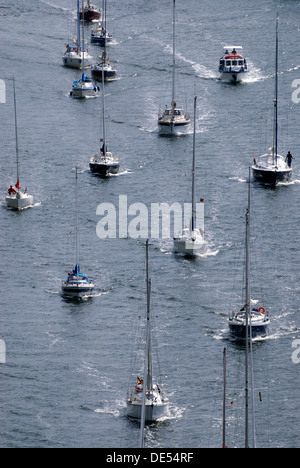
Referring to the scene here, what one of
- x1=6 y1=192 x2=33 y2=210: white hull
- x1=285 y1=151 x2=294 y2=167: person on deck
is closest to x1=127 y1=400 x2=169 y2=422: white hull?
x1=6 y1=192 x2=33 y2=210: white hull

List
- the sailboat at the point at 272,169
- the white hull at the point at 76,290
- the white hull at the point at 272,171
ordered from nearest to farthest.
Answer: the white hull at the point at 76,290, the white hull at the point at 272,171, the sailboat at the point at 272,169

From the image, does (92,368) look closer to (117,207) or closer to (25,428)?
(25,428)

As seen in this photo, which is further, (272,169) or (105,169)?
(105,169)

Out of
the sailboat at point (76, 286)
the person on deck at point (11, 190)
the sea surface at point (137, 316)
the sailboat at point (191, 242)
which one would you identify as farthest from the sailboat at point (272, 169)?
the sailboat at point (76, 286)

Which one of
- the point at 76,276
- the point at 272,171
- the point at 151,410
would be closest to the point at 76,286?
the point at 76,276

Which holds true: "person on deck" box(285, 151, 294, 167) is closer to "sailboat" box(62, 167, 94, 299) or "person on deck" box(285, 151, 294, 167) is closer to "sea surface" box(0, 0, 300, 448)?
"sea surface" box(0, 0, 300, 448)

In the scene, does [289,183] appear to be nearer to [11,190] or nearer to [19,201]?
[19,201]

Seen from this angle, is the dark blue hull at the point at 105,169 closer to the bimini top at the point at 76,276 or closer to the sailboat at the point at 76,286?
the bimini top at the point at 76,276

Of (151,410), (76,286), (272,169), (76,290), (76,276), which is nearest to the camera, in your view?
(151,410)

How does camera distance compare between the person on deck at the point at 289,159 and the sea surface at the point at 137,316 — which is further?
the person on deck at the point at 289,159
